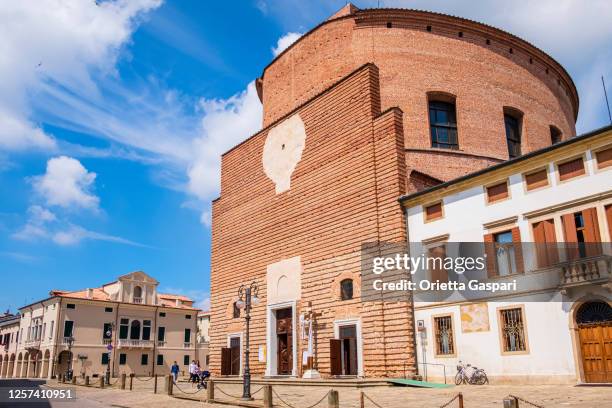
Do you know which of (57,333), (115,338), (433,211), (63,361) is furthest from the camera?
(115,338)

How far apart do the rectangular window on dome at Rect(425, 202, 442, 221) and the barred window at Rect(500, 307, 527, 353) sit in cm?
416

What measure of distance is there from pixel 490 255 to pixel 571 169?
3644 millimetres

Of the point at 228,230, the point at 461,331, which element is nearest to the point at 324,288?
the point at 461,331

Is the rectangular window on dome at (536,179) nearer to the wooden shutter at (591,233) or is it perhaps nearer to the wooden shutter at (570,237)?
the wooden shutter at (570,237)

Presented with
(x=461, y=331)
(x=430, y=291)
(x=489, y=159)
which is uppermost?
(x=489, y=159)

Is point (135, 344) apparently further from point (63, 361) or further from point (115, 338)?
point (63, 361)

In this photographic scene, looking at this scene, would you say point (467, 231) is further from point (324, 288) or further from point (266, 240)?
point (266, 240)

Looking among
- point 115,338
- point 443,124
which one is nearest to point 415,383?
point 443,124

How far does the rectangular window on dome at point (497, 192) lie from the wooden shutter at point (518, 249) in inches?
47.9

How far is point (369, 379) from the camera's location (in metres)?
18.6

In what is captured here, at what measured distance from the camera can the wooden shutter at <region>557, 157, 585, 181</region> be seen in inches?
618

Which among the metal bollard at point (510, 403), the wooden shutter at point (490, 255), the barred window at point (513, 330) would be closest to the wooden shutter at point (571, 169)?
the wooden shutter at point (490, 255)

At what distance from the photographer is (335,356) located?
2075cm

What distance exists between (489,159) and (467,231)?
29.3ft
